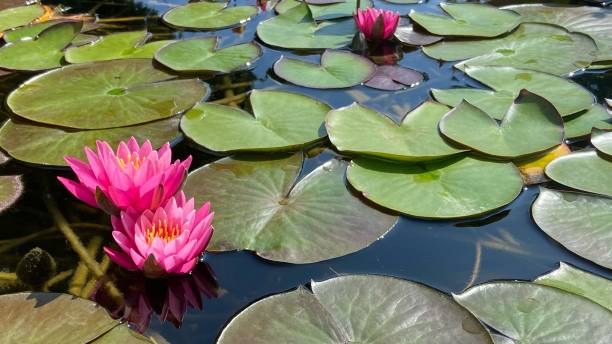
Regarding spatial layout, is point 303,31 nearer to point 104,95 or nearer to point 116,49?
point 116,49

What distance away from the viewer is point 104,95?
277cm

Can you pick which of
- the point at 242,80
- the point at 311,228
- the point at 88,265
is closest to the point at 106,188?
the point at 88,265

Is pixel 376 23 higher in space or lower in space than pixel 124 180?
lower

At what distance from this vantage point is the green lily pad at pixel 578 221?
5.96 ft

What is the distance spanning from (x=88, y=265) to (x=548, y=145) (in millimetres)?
1743

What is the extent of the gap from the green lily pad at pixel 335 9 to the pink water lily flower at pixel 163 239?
2449 mm

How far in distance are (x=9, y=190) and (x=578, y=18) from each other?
344 cm

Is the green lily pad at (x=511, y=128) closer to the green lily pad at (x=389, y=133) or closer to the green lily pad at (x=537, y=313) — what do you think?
the green lily pad at (x=389, y=133)

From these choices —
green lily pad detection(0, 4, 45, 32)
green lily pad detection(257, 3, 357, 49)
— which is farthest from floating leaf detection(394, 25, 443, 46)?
green lily pad detection(0, 4, 45, 32)

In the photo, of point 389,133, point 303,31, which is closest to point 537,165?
point 389,133

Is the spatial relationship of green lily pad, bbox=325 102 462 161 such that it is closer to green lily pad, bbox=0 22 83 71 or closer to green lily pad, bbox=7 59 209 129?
green lily pad, bbox=7 59 209 129

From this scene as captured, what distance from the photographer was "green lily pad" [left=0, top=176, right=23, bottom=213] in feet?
6.91

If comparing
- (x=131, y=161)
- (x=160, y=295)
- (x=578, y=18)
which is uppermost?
(x=131, y=161)

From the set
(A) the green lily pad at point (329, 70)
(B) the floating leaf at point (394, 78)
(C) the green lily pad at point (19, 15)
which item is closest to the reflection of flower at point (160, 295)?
(A) the green lily pad at point (329, 70)
